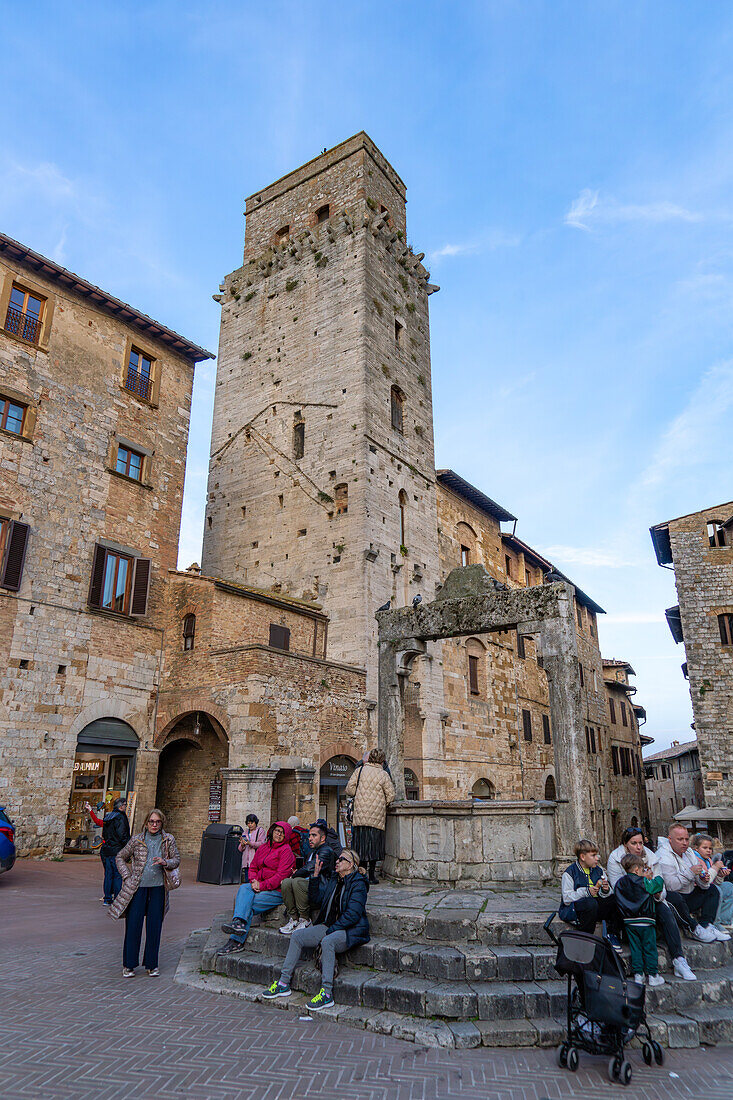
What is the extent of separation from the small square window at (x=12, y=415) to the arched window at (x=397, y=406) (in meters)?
12.8

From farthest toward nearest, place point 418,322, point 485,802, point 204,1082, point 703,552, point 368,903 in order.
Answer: point 418,322, point 703,552, point 485,802, point 368,903, point 204,1082

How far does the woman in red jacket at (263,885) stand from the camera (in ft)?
22.6

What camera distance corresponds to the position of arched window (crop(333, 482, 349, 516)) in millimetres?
22906

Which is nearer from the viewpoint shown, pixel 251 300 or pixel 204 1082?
pixel 204 1082

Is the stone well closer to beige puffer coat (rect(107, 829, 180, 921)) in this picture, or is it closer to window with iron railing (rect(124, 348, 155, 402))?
beige puffer coat (rect(107, 829, 180, 921))

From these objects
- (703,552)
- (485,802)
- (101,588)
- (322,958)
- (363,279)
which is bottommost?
(322,958)

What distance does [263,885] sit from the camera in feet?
23.6

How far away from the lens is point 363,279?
25.2m

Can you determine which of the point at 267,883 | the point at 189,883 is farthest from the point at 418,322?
the point at 267,883

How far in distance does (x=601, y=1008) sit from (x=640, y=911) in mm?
1302

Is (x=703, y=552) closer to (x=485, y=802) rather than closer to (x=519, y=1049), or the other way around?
(x=485, y=802)

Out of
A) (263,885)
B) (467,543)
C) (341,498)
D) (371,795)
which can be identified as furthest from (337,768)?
(467,543)

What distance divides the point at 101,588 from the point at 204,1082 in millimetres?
14724

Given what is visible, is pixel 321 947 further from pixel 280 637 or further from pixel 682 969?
pixel 280 637
